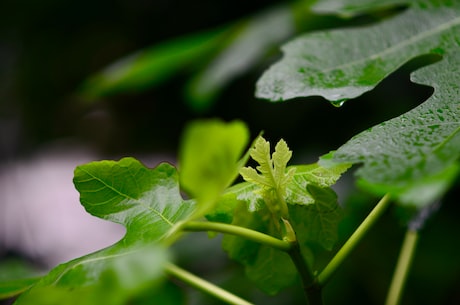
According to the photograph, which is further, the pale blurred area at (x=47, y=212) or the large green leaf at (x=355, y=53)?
the pale blurred area at (x=47, y=212)

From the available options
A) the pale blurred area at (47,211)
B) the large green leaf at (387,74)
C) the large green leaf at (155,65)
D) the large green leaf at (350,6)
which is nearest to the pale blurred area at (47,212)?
the pale blurred area at (47,211)

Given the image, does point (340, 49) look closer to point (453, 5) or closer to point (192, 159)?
point (453, 5)

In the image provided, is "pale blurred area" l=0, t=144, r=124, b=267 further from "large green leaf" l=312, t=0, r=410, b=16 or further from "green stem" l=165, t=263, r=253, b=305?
"green stem" l=165, t=263, r=253, b=305

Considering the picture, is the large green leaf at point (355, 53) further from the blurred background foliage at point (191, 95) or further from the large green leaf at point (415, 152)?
the blurred background foliage at point (191, 95)

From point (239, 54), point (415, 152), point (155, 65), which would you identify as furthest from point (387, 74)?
point (155, 65)

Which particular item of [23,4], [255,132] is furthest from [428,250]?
[23,4]

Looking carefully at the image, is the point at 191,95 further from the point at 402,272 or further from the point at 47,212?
the point at 47,212
